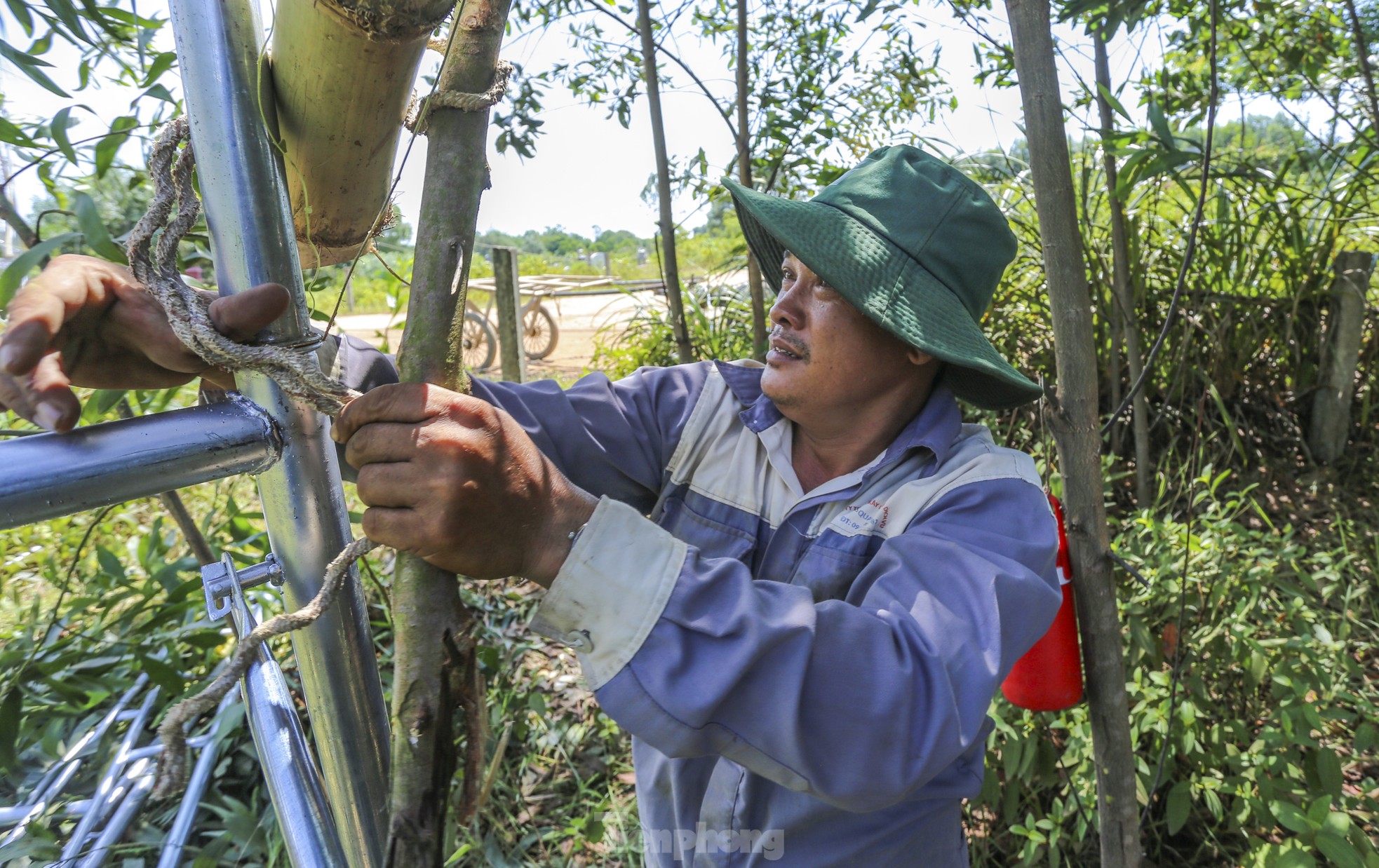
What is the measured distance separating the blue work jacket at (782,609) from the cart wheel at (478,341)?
7897 mm

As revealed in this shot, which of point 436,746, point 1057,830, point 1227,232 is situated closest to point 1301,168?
point 1227,232

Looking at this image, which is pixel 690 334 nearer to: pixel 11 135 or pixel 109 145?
pixel 109 145

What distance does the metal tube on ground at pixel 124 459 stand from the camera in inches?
25.9

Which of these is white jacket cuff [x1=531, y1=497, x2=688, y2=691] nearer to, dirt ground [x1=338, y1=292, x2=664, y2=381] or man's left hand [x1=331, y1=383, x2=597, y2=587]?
man's left hand [x1=331, y1=383, x2=597, y2=587]

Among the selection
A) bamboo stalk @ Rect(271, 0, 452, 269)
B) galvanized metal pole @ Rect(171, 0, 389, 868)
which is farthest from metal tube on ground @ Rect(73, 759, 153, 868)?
bamboo stalk @ Rect(271, 0, 452, 269)

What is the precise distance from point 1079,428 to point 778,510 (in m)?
0.67

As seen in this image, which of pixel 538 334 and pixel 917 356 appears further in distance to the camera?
pixel 538 334

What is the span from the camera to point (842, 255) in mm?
Result: 1370

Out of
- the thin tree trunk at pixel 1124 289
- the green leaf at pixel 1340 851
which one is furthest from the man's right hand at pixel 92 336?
the thin tree trunk at pixel 1124 289

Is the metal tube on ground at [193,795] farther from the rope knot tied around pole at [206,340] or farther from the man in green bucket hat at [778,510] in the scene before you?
the rope knot tied around pole at [206,340]

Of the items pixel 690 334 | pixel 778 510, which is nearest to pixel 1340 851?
pixel 778 510

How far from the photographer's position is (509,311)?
14.9ft

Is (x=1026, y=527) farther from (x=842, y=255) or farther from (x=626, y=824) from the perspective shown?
(x=626, y=824)

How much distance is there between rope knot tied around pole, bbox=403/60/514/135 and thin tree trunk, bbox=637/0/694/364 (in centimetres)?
219
